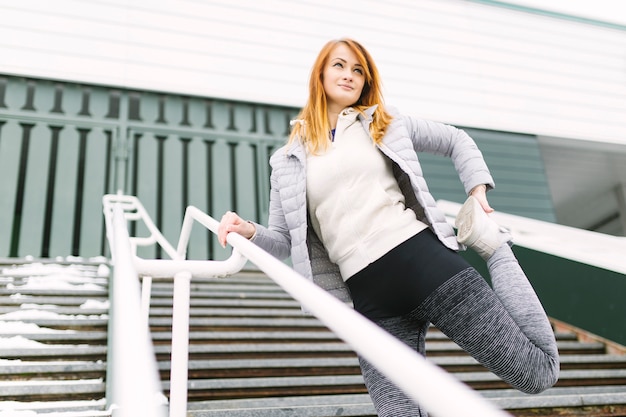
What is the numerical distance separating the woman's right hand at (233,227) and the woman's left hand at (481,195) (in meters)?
0.55

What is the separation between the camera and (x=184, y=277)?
49.8 inches

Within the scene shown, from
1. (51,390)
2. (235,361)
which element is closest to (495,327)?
(235,361)

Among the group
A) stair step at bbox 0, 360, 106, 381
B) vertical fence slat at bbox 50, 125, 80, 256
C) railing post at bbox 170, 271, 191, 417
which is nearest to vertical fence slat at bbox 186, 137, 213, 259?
vertical fence slat at bbox 50, 125, 80, 256

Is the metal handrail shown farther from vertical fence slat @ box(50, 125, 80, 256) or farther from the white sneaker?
vertical fence slat @ box(50, 125, 80, 256)

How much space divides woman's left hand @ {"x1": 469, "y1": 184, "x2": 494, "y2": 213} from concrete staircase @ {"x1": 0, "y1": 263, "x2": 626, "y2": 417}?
0.97 metres

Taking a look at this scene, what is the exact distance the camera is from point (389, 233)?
1264 mm

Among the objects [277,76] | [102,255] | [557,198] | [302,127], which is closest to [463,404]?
[302,127]

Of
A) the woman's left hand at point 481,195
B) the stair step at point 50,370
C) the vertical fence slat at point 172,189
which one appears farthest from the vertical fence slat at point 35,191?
the woman's left hand at point 481,195

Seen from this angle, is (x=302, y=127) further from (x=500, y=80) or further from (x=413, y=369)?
(x=500, y=80)

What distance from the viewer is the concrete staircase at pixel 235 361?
6.93ft

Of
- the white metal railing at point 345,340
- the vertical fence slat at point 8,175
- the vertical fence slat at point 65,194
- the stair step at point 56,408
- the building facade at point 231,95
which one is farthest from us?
the building facade at point 231,95

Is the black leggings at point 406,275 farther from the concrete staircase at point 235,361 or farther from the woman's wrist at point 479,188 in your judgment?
the concrete staircase at point 235,361

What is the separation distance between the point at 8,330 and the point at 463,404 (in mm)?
2741

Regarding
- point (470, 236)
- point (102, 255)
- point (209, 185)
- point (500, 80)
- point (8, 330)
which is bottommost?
point (470, 236)
